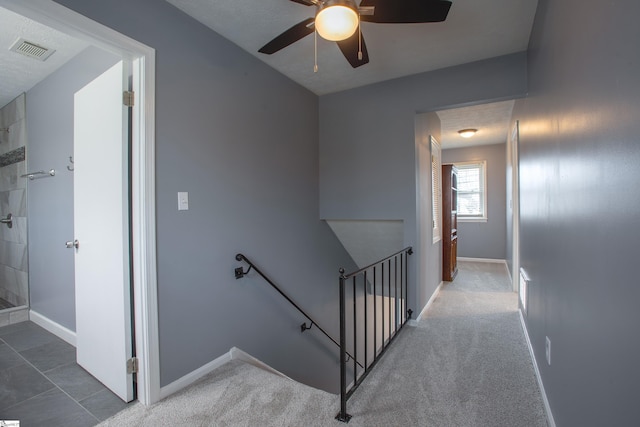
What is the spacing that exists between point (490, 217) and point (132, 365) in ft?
21.6

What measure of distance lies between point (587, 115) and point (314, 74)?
7.98ft

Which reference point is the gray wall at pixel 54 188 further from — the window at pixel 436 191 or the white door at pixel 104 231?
the window at pixel 436 191

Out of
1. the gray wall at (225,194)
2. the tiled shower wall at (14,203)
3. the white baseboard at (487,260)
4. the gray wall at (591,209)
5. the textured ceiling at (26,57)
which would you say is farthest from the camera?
the white baseboard at (487,260)

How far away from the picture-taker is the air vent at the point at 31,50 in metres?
2.32

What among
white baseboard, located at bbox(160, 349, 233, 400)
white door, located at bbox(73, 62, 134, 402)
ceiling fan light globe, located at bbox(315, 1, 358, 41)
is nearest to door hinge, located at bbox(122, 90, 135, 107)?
white door, located at bbox(73, 62, 134, 402)

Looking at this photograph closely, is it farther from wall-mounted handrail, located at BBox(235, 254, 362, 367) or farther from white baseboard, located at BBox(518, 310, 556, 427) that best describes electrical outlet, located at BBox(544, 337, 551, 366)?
wall-mounted handrail, located at BBox(235, 254, 362, 367)

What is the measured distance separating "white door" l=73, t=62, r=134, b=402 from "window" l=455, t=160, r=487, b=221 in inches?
253

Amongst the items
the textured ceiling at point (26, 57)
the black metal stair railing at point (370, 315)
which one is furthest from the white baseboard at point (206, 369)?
the textured ceiling at point (26, 57)

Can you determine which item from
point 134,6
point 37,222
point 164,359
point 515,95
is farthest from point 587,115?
point 37,222

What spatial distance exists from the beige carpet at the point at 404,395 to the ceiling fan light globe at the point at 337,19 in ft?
6.61

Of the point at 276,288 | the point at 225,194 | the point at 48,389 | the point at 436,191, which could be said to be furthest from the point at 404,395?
the point at 436,191

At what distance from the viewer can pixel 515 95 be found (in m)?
2.61

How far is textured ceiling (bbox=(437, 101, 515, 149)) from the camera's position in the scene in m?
3.97

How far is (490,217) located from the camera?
20.7 feet
